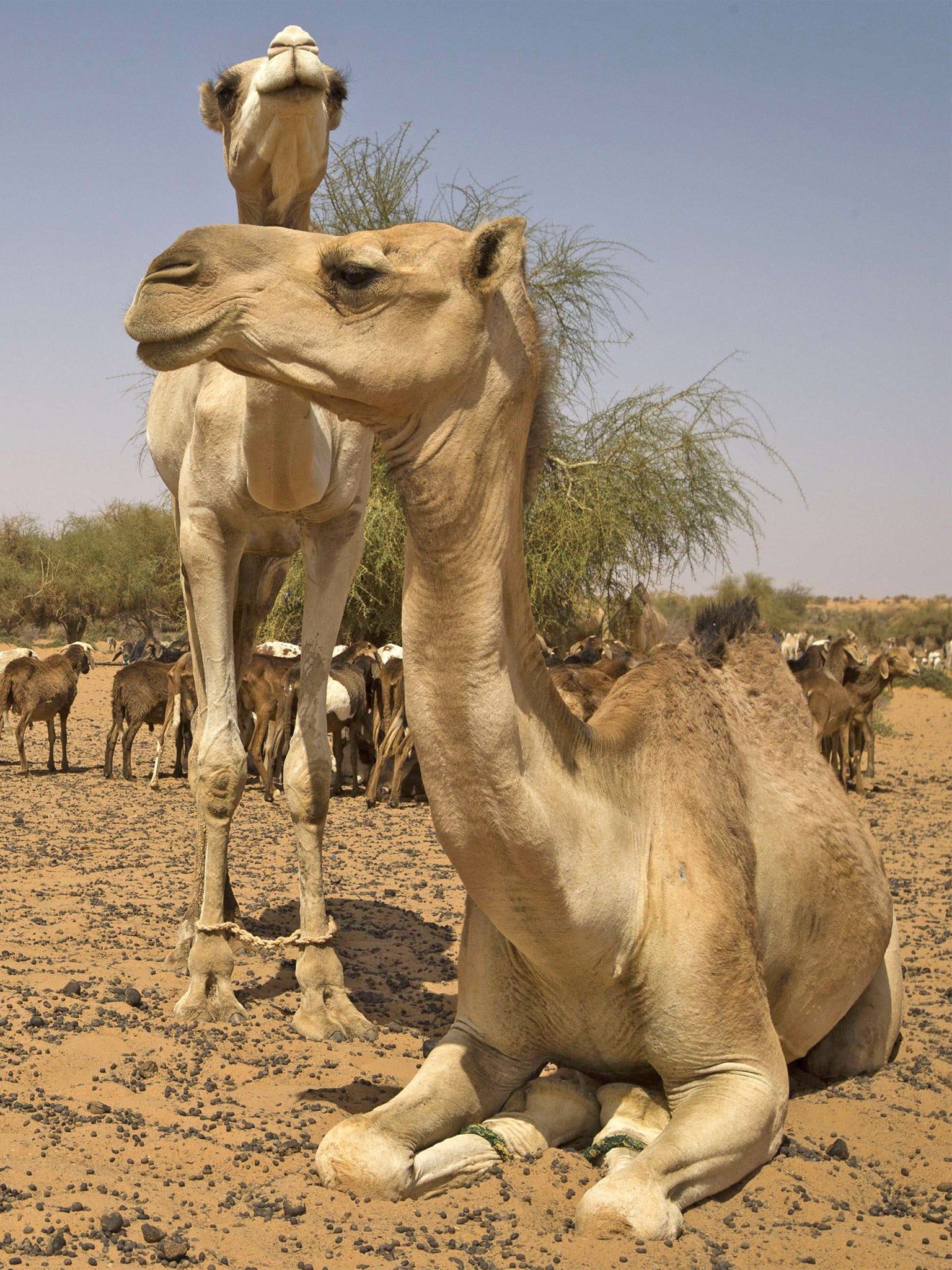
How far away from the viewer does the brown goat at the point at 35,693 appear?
1528cm

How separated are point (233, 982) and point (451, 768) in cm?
361

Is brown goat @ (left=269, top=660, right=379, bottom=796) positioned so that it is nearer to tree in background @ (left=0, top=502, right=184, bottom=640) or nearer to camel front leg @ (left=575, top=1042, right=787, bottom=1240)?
camel front leg @ (left=575, top=1042, right=787, bottom=1240)

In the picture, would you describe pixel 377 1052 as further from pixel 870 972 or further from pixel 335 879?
pixel 335 879

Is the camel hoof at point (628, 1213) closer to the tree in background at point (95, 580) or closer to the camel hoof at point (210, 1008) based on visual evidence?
the camel hoof at point (210, 1008)

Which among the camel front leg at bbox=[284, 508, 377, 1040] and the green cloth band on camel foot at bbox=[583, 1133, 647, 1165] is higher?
the camel front leg at bbox=[284, 508, 377, 1040]

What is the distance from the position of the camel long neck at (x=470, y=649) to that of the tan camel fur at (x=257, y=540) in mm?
2137

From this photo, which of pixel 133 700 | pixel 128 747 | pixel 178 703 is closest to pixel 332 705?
pixel 178 703

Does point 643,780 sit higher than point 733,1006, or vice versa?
point 643,780

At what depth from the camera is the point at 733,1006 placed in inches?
142

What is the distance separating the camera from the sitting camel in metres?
3.08

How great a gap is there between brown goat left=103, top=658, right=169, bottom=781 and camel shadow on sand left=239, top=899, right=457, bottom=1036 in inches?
297

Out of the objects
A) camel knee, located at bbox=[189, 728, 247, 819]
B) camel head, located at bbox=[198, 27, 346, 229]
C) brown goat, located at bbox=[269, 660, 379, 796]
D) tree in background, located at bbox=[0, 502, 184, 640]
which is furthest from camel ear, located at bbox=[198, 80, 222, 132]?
tree in background, located at bbox=[0, 502, 184, 640]

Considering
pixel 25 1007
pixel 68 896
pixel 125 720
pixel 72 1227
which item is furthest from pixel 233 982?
pixel 125 720

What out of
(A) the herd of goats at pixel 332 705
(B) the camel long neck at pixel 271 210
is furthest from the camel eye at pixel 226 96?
(A) the herd of goats at pixel 332 705
